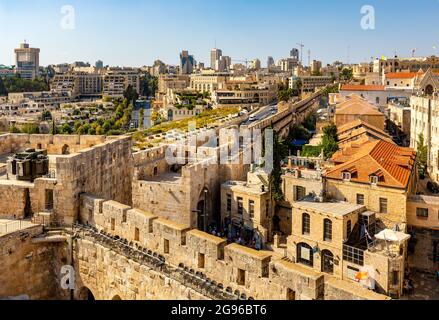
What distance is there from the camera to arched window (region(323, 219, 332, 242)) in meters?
23.9

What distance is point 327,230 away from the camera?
24.1m

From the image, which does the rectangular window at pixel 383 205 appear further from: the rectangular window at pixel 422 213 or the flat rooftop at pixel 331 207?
the rectangular window at pixel 422 213

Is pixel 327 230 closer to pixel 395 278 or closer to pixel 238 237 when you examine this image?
pixel 395 278

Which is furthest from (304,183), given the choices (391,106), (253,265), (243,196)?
(391,106)

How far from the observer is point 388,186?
980 inches

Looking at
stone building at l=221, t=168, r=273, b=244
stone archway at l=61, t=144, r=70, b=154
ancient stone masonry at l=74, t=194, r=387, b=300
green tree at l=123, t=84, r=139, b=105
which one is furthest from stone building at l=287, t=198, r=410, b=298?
green tree at l=123, t=84, r=139, b=105

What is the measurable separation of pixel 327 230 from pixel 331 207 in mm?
1446

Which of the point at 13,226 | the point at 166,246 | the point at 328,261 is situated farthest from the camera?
the point at 328,261

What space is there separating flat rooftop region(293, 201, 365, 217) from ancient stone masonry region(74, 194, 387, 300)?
Result: 14794 millimetres

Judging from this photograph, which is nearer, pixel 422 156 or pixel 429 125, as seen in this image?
pixel 422 156

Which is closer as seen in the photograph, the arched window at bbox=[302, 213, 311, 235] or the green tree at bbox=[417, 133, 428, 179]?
the arched window at bbox=[302, 213, 311, 235]

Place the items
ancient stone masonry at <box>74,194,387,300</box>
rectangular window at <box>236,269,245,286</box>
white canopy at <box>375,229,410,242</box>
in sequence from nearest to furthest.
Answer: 1. ancient stone masonry at <box>74,194,387,300</box>
2. rectangular window at <box>236,269,245,286</box>
3. white canopy at <box>375,229,410,242</box>

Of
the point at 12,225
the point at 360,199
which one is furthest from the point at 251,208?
the point at 12,225

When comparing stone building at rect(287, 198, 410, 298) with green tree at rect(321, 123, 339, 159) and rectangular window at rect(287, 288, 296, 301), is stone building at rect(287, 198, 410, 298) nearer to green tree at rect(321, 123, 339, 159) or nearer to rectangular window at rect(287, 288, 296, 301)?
rectangular window at rect(287, 288, 296, 301)
